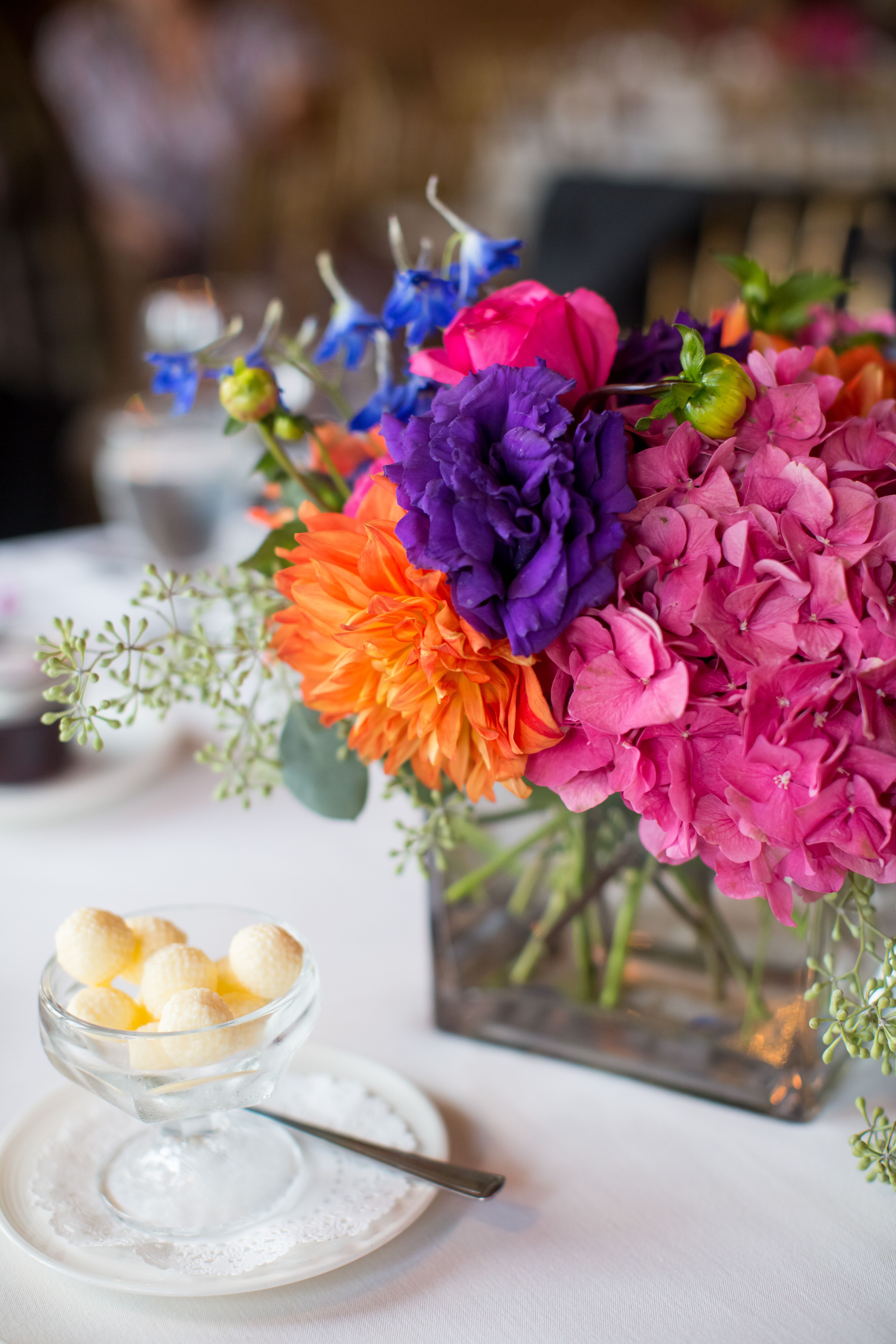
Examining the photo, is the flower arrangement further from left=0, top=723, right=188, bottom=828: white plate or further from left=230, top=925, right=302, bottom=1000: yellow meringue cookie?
left=0, top=723, right=188, bottom=828: white plate

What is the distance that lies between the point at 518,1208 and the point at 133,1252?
0.43 ft

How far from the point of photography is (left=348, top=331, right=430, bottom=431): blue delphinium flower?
425 millimetres

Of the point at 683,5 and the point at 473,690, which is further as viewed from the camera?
the point at 683,5

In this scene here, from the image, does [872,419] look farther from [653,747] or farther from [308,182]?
[308,182]

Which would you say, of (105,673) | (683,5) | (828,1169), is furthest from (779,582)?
(683,5)

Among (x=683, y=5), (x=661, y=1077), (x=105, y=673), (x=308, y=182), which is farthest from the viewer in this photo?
(x=683, y=5)

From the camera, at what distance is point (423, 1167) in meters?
0.40

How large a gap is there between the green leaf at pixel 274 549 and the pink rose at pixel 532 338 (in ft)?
0.27

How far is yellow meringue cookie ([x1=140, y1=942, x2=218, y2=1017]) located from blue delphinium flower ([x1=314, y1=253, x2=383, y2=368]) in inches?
9.6

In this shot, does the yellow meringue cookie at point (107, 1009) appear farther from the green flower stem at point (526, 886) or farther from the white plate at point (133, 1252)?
the green flower stem at point (526, 886)

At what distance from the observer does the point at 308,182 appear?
3344mm

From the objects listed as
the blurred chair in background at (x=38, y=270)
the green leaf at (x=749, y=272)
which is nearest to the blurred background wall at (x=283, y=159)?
the blurred chair in background at (x=38, y=270)

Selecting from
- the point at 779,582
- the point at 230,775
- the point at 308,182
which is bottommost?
Result: the point at 308,182

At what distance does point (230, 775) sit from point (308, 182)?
3250 mm
